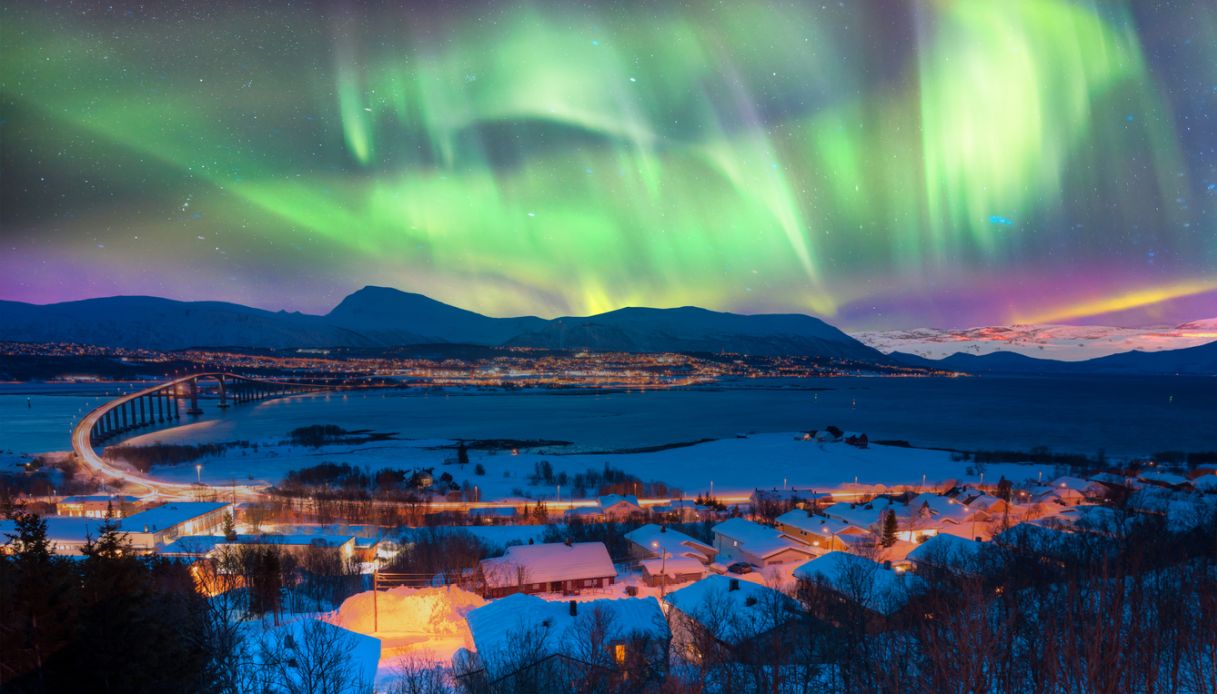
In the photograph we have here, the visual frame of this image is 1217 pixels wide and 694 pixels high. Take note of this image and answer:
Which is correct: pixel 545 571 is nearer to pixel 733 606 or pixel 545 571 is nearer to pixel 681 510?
pixel 733 606

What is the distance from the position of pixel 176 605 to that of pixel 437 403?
230ft

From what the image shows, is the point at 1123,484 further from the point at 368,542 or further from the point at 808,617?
the point at 368,542

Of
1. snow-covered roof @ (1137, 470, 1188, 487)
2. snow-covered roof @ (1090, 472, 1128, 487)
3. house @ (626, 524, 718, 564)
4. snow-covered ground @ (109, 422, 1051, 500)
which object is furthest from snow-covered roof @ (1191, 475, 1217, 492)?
house @ (626, 524, 718, 564)

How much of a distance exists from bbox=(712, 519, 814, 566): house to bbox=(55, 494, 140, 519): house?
2011 cm

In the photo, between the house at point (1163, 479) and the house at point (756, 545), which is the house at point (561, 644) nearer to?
the house at point (756, 545)

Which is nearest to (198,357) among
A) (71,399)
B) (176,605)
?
(71,399)

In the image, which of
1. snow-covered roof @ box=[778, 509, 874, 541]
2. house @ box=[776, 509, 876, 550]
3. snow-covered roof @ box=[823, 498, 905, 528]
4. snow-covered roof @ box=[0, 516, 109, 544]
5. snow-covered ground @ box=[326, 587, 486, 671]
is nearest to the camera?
snow-covered ground @ box=[326, 587, 486, 671]

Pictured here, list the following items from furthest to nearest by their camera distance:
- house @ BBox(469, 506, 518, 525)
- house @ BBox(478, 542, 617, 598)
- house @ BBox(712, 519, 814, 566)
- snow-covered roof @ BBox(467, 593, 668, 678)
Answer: house @ BBox(469, 506, 518, 525) < house @ BBox(712, 519, 814, 566) < house @ BBox(478, 542, 617, 598) < snow-covered roof @ BBox(467, 593, 668, 678)

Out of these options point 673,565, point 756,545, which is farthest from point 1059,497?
point 673,565

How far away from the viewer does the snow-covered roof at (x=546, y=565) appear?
1434cm

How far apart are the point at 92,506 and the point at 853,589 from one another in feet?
84.2

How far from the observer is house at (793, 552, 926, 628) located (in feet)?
34.6

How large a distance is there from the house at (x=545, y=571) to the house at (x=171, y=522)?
952cm

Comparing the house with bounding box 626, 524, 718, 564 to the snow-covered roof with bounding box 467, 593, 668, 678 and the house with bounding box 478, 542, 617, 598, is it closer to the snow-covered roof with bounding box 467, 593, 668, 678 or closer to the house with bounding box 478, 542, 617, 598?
the house with bounding box 478, 542, 617, 598
